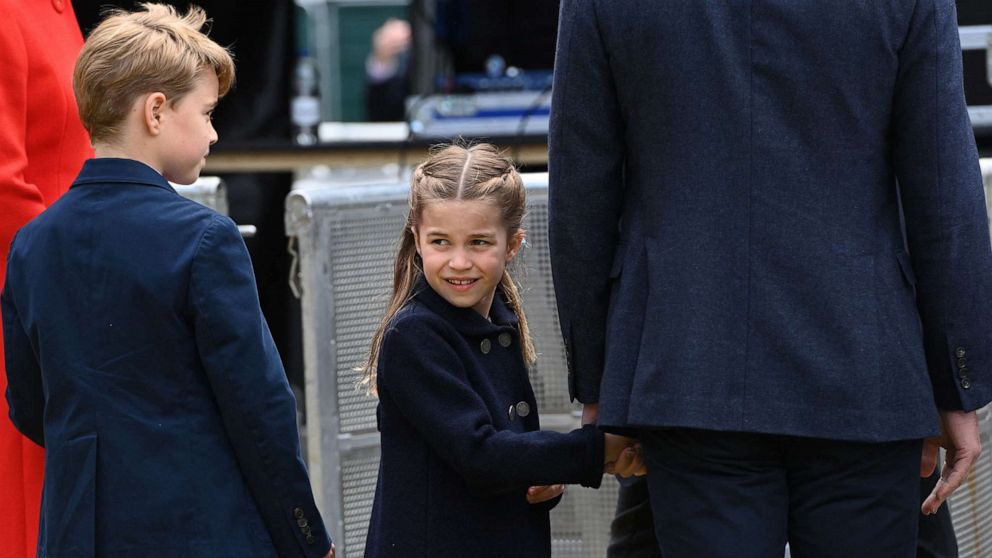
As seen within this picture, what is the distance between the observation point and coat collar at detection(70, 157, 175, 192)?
8.16 feet

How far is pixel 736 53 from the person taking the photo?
2324 mm

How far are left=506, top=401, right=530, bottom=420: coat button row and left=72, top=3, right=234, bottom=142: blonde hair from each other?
0.75 meters

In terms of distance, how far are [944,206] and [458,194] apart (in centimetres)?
79

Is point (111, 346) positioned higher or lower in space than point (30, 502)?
higher

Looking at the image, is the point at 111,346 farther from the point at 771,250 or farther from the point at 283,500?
the point at 771,250

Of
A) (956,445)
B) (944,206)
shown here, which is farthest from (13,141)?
(956,445)

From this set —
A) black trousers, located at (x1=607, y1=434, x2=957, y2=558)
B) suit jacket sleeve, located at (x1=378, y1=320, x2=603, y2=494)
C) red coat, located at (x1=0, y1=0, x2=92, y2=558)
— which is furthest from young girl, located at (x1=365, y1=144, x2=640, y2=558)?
red coat, located at (x1=0, y1=0, x2=92, y2=558)

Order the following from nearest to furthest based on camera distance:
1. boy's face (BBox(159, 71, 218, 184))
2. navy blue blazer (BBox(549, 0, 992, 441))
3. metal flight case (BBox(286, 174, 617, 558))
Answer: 1. navy blue blazer (BBox(549, 0, 992, 441))
2. boy's face (BBox(159, 71, 218, 184))
3. metal flight case (BBox(286, 174, 617, 558))

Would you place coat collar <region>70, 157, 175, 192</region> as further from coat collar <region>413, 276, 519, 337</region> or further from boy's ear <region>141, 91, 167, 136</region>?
coat collar <region>413, 276, 519, 337</region>

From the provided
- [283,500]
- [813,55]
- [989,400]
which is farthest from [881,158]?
[283,500]

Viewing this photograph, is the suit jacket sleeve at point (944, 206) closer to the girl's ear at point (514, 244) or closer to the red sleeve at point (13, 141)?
the girl's ear at point (514, 244)

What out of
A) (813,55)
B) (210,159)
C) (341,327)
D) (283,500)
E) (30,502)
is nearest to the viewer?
(813,55)

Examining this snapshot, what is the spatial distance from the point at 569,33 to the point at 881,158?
517 millimetres

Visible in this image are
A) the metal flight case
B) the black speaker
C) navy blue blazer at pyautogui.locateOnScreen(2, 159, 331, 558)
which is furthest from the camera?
the black speaker
